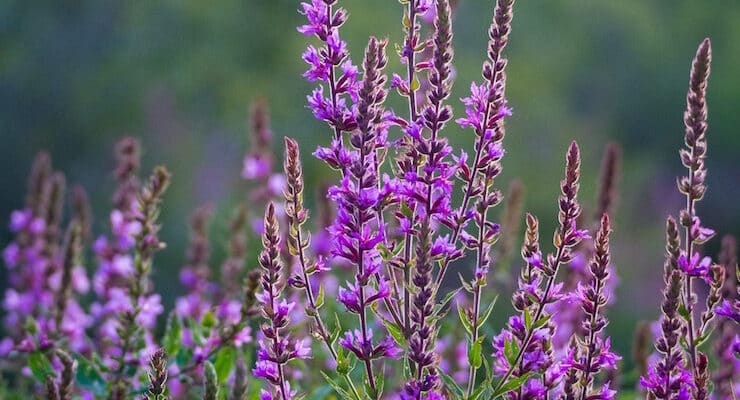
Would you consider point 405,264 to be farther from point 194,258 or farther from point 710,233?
point 194,258

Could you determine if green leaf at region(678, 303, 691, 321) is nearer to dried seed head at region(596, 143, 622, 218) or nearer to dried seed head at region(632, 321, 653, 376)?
dried seed head at region(632, 321, 653, 376)

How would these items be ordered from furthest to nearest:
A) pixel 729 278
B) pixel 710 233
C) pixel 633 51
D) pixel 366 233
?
pixel 633 51, pixel 729 278, pixel 710 233, pixel 366 233

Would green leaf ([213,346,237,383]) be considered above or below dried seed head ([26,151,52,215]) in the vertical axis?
below

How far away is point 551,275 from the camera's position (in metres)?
2.17

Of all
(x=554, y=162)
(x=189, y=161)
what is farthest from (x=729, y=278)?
(x=189, y=161)

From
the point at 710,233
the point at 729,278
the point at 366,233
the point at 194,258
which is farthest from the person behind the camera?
the point at 194,258

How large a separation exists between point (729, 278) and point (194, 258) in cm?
209

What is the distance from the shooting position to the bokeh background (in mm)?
9875

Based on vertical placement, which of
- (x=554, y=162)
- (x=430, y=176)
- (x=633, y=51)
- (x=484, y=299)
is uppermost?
(x=633, y=51)

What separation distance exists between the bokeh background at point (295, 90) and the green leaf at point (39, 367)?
6437 millimetres

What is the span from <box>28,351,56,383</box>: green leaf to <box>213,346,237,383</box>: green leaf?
0.44 metres

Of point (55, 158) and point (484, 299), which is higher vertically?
point (55, 158)

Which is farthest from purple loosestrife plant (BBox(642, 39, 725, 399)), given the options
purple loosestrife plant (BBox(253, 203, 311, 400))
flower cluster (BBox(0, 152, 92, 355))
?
flower cluster (BBox(0, 152, 92, 355))

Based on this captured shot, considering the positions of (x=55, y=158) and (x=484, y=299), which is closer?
(x=484, y=299)
